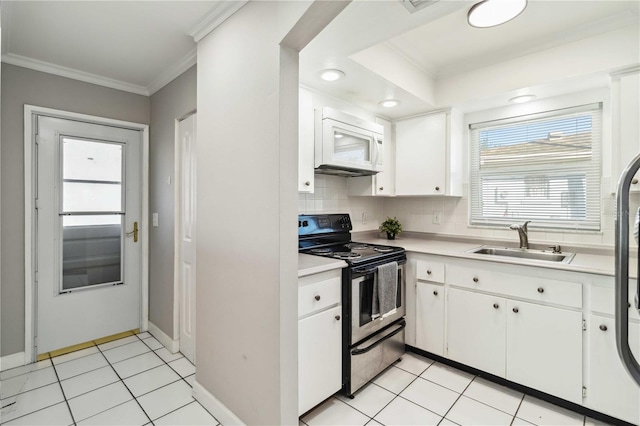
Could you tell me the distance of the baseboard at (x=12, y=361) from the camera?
234 centimetres

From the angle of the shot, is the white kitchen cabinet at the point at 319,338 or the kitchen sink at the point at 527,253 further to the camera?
the kitchen sink at the point at 527,253

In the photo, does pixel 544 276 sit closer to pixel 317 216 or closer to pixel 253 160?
pixel 317 216

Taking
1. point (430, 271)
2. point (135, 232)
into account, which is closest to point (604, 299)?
point (430, 271)

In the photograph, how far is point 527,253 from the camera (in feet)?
8.07

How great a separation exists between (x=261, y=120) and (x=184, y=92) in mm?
1346

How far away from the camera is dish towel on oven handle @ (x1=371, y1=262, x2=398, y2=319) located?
7.09 feet

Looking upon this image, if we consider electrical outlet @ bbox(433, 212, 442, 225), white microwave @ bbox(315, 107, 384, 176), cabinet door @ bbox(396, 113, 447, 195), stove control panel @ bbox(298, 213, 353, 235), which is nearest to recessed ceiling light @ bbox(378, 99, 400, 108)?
white microwave @ bbox(315, 107, 384, 176)

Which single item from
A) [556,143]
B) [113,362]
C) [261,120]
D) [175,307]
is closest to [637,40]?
[556,143]

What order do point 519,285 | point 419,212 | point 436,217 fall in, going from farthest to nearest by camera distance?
point 419,212 < point 436,217 < point 519,285

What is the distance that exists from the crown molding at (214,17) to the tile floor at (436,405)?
7.88ft

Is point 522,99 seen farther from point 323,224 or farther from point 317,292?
point 317,292

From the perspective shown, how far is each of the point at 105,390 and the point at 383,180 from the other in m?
2.73

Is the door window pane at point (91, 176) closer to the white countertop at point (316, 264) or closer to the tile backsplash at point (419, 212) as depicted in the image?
the tile backsplash at point (419, 212)

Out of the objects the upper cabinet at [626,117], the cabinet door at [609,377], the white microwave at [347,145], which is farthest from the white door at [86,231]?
the upper cabinet at [626,117]
